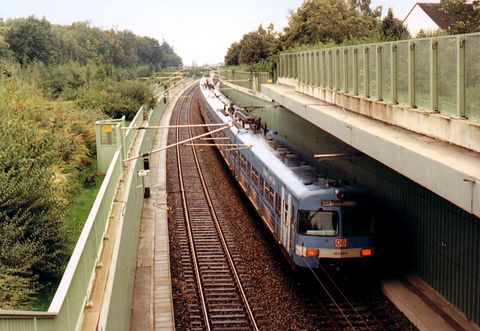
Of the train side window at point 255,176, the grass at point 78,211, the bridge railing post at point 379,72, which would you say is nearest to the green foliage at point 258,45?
the train side window at point 255,176

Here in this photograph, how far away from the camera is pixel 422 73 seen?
12406 millimetres

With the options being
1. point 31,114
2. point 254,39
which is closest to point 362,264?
point 31,114

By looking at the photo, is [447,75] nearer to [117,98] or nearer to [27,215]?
[27,215]

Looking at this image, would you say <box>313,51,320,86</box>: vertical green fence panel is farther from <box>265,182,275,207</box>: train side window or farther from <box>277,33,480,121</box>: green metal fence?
<box>265,182,275,207</box>: train side window

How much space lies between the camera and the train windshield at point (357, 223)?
14086 mm

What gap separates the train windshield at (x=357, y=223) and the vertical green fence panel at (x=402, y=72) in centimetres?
263

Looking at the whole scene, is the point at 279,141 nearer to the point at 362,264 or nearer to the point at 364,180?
the point at 364,180

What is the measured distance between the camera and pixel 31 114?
62.8 ft

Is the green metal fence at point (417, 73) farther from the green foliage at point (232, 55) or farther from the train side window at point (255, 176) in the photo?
the green foliage at point (232, 55)

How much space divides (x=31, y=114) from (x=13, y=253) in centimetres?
1011

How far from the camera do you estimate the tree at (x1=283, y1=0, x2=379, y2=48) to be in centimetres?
4012

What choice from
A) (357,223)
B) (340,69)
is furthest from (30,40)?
(357,223)

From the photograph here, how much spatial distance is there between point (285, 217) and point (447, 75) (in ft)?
18.4

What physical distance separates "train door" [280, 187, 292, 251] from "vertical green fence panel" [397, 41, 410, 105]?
345cm
